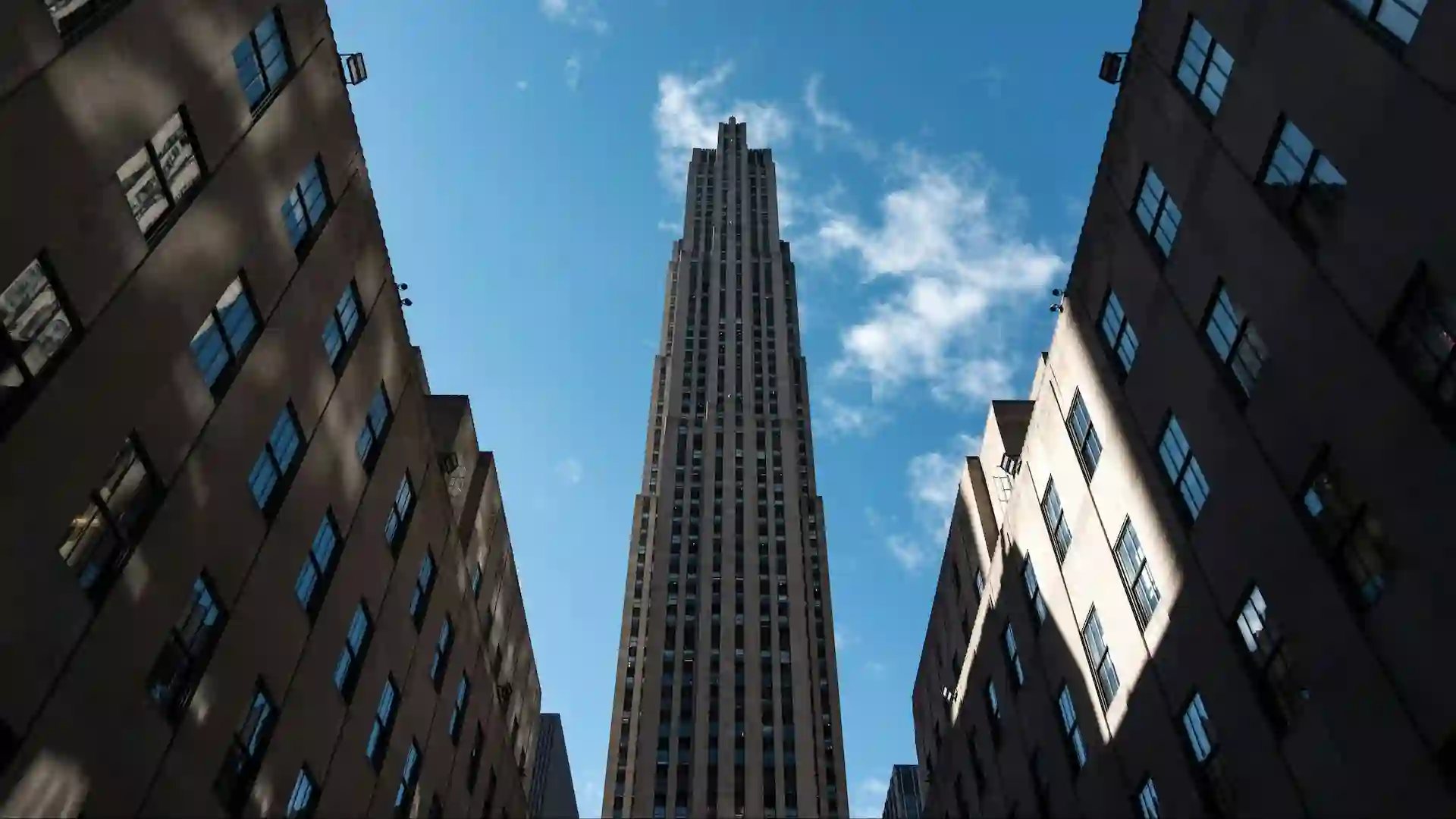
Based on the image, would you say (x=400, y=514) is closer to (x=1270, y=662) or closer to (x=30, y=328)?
(x=30, y=328)

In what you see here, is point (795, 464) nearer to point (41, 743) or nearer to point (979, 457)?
point (979, 457)

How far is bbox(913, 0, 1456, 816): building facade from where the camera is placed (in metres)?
16.0

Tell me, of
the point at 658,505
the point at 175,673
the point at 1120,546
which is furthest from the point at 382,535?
the point at 658,505

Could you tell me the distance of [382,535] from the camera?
28.4 meters

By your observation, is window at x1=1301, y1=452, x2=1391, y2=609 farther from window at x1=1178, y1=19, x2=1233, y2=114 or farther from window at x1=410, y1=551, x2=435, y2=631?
window at x1=410, y1=551, x2=435, y2=631

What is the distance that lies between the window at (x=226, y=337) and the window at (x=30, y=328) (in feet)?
11.5

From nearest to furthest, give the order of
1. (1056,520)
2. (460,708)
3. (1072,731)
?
(1072,731), (1056,520), (460,708)

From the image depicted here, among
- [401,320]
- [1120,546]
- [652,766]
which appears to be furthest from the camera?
[652,766]

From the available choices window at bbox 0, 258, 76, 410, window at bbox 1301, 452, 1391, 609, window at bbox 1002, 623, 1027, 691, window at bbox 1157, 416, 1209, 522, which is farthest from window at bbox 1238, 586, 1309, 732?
window at bbox 0, 258, 76, 410

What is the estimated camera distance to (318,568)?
24.8 meters

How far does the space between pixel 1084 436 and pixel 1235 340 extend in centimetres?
774

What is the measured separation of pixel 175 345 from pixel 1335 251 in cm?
2121

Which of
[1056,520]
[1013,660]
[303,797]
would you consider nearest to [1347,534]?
[1056,520]

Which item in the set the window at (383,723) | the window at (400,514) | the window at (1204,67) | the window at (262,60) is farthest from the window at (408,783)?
the window at (1204,67)
